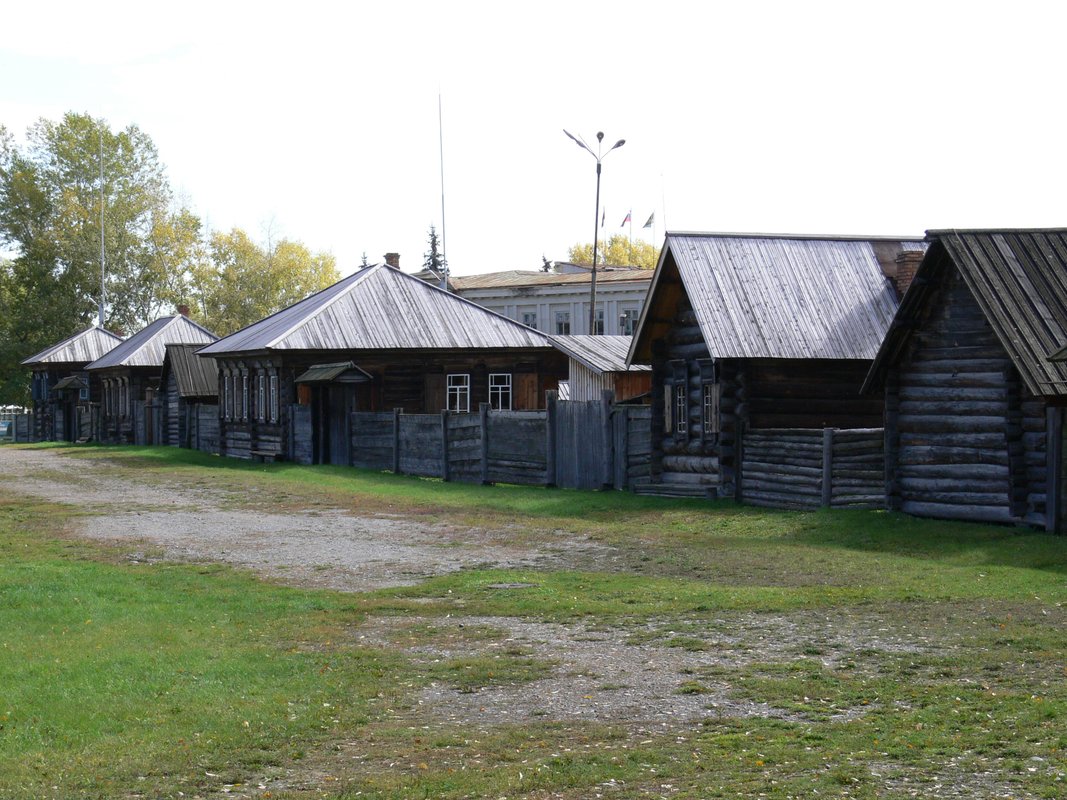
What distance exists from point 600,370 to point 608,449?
11.7 metres

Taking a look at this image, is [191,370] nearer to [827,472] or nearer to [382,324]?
[382,324]

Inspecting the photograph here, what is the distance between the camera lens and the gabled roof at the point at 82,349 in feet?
226

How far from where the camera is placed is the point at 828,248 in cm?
2866

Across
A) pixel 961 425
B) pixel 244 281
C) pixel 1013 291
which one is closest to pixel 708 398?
pixel 961 425

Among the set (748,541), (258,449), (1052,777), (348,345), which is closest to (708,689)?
(1052,777)

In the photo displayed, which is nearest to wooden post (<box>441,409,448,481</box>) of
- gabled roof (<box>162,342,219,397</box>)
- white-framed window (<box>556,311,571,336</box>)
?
gabled roof (<box>162,342,219,397</box>)

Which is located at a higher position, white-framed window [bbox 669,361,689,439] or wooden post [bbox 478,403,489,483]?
white-framed window [bbox 669,361,689,439]

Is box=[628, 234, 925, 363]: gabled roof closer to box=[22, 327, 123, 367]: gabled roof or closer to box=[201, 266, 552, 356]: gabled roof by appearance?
box=[201, 266, 552, 356]: gabled roof

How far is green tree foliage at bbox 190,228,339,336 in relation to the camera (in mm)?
86625

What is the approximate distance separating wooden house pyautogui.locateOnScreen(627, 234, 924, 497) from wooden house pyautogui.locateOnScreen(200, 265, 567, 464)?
510 inches

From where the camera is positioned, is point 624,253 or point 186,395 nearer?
point 186,395

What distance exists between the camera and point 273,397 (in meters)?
42.7

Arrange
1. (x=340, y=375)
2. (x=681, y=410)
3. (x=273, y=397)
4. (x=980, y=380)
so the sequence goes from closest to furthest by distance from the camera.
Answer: (x=980, y=380), (x=681, y=410), (x=340, y=375), (x=273, y=397)

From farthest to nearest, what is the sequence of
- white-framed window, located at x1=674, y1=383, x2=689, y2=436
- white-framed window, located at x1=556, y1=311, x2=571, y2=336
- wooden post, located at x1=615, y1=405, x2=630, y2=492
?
1. white-framed window, located at x1=556, y1=311, x2=571, y2=336
2. wooden post, located at x1=615, y1=405, x2=630, y2=492
3. white-framed window, located at x1=674, y1=383, x2=689, y2=436
